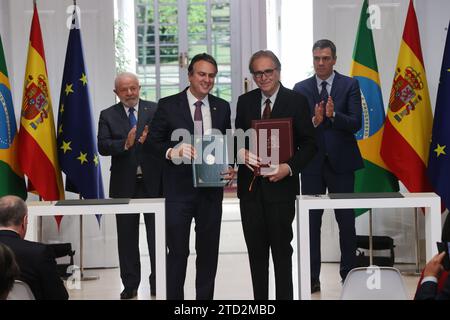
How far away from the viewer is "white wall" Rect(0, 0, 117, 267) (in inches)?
290

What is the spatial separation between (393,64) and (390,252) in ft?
4.94

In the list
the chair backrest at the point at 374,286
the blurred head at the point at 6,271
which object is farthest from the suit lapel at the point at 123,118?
the blurred head at the point at 6,271

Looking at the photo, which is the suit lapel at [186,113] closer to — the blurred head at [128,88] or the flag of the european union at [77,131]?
the blurred head at [128,88]

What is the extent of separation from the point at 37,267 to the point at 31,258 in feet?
0.15

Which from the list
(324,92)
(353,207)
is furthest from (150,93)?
(353,207)

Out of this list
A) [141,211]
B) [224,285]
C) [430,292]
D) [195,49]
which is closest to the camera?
[430,292]

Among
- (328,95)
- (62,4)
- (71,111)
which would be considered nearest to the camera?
(328,95)

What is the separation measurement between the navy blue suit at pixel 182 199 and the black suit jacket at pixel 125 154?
93cm

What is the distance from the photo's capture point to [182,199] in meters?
5.32

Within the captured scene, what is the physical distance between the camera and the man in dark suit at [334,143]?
6301 millimetres

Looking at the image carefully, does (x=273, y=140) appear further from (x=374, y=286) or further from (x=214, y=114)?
(x=374, y=286)

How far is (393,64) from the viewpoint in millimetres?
7277
